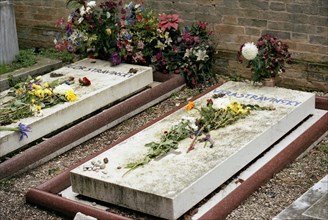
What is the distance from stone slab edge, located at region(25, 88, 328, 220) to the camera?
270 inches

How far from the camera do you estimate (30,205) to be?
7465 mm

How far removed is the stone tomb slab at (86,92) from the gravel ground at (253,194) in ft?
1.07

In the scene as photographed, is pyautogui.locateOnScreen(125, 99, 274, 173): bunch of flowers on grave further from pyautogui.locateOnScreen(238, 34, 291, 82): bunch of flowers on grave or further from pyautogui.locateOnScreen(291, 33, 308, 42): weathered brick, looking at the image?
pyautogui.locateOnScreen(291, 33, 308, 42): weathered brick

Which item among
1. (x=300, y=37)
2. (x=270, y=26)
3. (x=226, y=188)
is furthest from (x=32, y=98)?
(x=300, y=37)

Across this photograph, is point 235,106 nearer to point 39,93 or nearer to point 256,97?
point 256,97

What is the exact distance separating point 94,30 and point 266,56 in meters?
2.39

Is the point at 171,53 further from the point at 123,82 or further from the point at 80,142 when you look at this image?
the point at 80,142

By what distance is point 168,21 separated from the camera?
33.2 feet

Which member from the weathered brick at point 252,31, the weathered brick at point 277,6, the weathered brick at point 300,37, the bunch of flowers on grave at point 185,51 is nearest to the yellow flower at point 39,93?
the bunch of flowers on grave at point 185,51

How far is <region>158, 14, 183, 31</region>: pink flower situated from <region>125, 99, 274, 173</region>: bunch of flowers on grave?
1.73m

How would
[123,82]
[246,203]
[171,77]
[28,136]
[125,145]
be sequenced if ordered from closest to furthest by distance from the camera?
1. [246,203]
2. [125,145]
3. [28,136]
4. [123,82]
5. [171,77]

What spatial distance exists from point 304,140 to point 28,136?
9.33 feet

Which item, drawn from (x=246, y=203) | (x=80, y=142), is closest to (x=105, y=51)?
(x=80, y=142)

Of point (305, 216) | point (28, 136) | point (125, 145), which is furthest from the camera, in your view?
point (28, 136)
